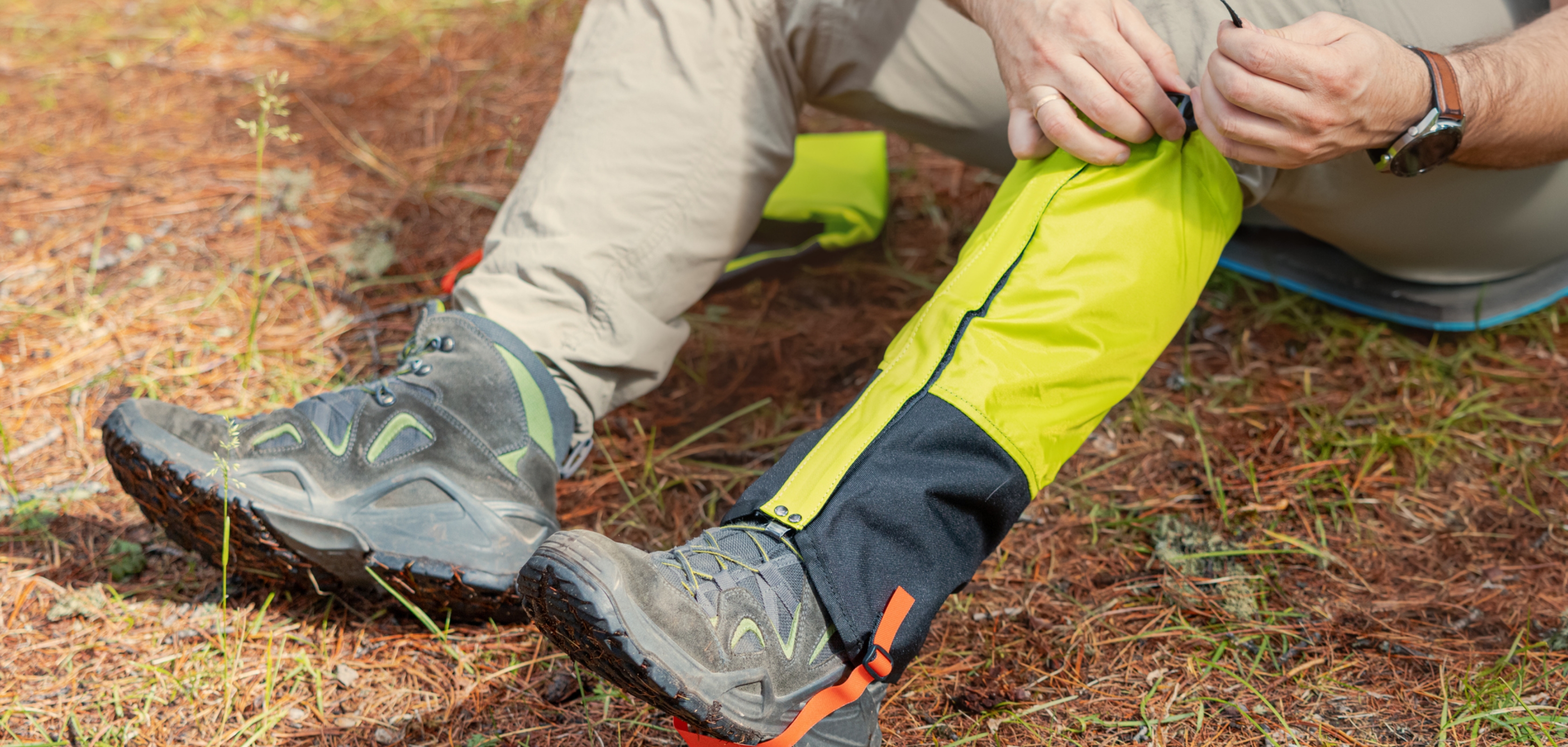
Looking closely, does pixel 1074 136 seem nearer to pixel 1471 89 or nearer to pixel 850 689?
pixel 1471 89

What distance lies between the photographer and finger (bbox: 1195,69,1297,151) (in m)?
1.11

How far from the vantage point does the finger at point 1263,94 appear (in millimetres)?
1077

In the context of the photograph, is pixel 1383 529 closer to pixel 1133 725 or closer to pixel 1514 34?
pixel 1133 725

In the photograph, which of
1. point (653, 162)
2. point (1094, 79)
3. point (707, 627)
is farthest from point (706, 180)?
point (707, 627)

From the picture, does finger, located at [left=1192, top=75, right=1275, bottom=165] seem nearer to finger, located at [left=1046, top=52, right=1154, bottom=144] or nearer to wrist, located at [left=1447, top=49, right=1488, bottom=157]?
finger, located at [left=1046, top=52, right=1154, bottom=144]

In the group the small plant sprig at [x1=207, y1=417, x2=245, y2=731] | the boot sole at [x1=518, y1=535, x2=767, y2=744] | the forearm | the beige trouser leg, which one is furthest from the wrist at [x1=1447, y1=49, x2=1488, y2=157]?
the small plant sprig at [x1=207, y1=417, x2=245, y2=731]

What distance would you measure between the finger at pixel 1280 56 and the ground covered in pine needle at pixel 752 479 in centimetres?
77

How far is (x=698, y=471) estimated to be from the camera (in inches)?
69.4

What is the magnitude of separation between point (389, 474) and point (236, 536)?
23cm

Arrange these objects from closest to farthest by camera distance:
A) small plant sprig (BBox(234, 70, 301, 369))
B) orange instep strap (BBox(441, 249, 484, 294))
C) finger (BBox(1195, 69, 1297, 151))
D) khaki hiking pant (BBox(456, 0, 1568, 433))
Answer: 1. finger (BBox(1195, 69, 1297, 151))
2. khaki hiking pant (BBox(456, 0, 1568, 433))
3. small plant sprig (BBox(234, 70, 301, 369))
4. orange instep strap (BBox(441, 249, 484, 294))

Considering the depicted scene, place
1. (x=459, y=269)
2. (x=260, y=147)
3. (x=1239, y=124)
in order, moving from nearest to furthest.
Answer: (x=1239, y=124)
(x=260, y=147)
(x=459, y=269)

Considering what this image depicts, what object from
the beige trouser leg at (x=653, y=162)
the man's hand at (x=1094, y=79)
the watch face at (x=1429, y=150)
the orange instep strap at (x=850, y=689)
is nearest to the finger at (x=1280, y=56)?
the man's hand at (x=1094, y=79)

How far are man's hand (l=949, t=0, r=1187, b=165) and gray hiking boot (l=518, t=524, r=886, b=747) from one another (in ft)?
2.07

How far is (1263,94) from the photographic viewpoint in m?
1.08
